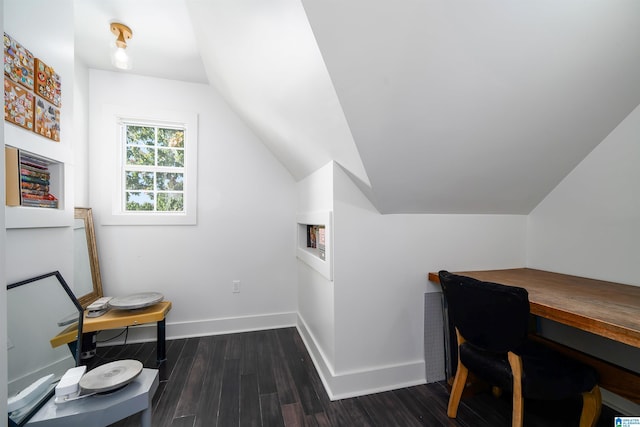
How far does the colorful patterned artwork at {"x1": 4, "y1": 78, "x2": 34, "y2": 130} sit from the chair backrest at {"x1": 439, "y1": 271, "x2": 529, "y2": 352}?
88.5 inches

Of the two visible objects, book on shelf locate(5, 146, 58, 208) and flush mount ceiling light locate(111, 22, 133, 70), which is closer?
book on shelf locate(5, 146, 58, 208)

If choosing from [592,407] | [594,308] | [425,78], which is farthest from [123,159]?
[592,407]

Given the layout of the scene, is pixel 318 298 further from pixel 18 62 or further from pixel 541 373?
pixel 18 62

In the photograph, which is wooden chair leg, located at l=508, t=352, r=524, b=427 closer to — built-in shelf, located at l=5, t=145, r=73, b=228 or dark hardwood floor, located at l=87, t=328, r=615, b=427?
dark hardwood floor, located at l=87, t=328, r=615, b=427

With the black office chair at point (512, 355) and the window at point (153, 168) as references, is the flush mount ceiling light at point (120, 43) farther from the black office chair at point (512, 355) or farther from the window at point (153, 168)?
the black office chair at point (512, 355)

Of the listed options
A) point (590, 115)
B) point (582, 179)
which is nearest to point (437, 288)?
point (582, 179)

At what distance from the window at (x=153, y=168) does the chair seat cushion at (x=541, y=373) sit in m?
2.73

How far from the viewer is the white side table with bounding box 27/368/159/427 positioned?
98 cm

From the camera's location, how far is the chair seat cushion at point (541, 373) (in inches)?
46.1

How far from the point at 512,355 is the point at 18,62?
104 inches

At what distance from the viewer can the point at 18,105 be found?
1.21m

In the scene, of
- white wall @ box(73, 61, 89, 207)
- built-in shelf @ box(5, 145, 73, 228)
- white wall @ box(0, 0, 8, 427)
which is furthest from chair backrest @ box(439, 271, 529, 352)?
white wall @ box(73, 61, 89, 207)

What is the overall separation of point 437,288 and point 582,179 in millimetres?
1238

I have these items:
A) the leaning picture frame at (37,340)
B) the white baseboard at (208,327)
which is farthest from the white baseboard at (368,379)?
the leaning picture frame at (37,340)
